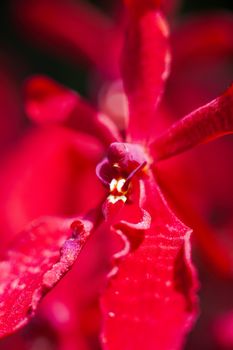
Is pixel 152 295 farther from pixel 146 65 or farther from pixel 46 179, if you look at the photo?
pixel 46 179

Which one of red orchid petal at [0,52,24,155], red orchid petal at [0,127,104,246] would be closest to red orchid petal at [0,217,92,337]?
red orchid petal at [0,127,104,246]

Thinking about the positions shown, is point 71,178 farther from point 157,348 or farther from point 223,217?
point 157,348

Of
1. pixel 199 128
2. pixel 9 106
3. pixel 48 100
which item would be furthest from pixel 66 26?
pixel 199 128

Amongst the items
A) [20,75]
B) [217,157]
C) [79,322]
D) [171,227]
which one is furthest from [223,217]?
[20,75]

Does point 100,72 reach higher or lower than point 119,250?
higher

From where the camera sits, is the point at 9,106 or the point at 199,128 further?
the point at 9,106

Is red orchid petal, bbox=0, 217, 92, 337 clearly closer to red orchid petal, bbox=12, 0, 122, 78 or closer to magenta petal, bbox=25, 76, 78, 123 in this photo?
magenta petal, bbox=25, 76, 78, 123
